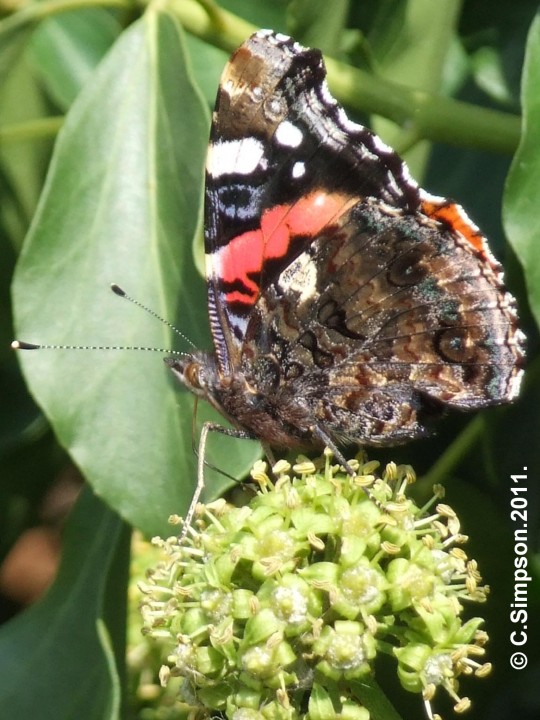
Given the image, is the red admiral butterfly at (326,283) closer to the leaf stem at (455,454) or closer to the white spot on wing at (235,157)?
the white spot on wing at (235,157)

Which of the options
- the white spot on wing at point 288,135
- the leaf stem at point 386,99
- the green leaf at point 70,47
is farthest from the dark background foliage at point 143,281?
the green leaf at point 70,47

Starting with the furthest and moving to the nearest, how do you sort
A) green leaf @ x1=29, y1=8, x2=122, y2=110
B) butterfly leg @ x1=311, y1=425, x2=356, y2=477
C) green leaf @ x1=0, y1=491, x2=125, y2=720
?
green leaf @ x1=29, y1=8, x2=122, y2=110
green leaf @ x1=0, y1=491, x2=125, y2=720
butterfly leg @ x1=311, y1=425, x2=356, y2=477

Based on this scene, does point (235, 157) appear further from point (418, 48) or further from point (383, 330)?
point (418, 48)

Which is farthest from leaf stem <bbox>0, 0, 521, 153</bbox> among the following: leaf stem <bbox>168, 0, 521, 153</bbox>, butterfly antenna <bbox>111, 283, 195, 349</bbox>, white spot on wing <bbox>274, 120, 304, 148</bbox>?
butterfly antenna <bbox>111, 283, 195, 349</bbox>

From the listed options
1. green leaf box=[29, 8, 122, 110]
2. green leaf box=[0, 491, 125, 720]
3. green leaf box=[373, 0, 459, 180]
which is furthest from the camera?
green leaf box=[29, 8, 122, 110]

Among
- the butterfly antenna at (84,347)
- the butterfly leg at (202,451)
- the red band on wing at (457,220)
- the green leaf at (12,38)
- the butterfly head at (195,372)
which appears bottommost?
the butterfly leg at (202,451)

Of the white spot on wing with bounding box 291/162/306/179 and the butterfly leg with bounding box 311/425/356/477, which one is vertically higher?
the white spot on wing with bounding box 291/162/306/179

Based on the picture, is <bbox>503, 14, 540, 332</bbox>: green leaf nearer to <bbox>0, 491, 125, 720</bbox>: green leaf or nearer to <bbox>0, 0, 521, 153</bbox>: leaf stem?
<bbox>0, 0, 521, 153</bbox>: leaf stem
